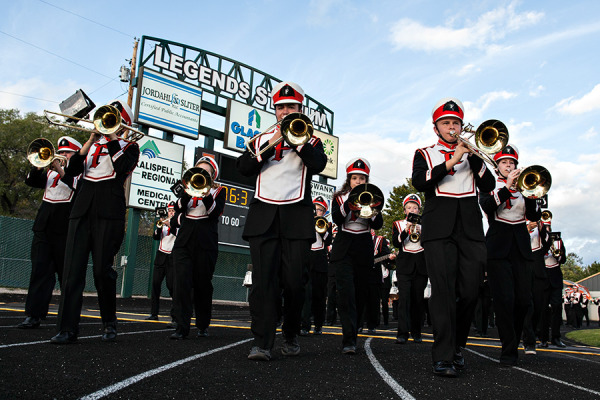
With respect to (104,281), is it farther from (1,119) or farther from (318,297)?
(1,119)

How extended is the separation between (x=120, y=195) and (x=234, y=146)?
747 inches

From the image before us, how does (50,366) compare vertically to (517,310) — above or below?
below

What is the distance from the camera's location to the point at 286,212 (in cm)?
488

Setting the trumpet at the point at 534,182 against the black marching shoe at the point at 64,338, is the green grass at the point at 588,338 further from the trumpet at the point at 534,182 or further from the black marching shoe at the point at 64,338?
the black marching shoe at the point at 64,338

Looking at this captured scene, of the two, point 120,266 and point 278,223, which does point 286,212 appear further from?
point 120,266

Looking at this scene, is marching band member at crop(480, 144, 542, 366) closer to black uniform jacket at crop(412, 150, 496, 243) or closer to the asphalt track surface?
the asphalt track surface

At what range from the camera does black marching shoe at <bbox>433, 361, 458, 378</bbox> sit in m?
4.19

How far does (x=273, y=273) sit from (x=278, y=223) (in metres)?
0.45

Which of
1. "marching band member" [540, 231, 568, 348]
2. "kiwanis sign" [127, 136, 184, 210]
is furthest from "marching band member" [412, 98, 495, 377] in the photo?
"kiwanis sign" [127, 136, 184, 210]

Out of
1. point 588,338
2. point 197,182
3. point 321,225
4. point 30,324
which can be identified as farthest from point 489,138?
point 588,338

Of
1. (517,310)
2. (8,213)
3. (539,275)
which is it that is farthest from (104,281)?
(8,213)

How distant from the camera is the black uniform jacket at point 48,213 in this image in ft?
22.8

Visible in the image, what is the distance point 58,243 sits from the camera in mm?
7023

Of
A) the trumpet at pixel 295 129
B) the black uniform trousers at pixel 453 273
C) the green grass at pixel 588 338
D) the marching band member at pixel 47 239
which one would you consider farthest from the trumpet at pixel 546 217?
the marching band member at pixel 47 239
